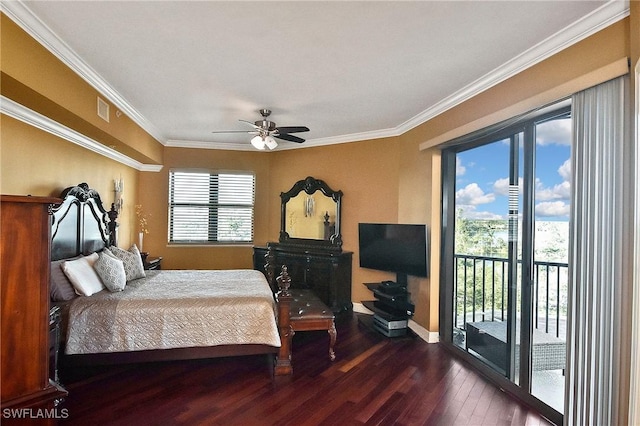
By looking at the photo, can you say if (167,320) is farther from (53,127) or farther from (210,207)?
(210,207)

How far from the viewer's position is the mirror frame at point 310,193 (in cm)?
529

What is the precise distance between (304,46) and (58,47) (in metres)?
1.78

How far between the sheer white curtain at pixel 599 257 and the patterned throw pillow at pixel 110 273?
3.72 metres

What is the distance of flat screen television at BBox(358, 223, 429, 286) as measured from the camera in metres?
4.02

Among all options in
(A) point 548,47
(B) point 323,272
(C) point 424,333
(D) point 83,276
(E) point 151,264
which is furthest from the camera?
(B) point 323,272

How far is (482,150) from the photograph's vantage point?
3434 millimetres

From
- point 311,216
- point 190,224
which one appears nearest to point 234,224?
point 190,224

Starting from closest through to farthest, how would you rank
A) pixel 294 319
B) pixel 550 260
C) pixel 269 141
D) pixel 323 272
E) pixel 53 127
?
1. pixel 550 260
2. pixel 53 127
3. pixel 294 319
4. pixel 269 141
5. pixel 323 272

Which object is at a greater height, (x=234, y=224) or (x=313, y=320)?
(x=234, y=224)

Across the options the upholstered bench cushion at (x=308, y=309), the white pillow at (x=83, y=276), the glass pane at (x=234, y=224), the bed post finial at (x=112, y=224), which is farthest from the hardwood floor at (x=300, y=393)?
the glass pane at (x=234, y=224)

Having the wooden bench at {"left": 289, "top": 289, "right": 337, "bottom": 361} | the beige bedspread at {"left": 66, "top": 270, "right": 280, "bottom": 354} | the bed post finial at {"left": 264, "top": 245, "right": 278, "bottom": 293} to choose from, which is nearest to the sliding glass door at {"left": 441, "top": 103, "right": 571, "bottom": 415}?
the wooden bench at {"left": 289, "top": 289, "right": 337, "bottom": 361}

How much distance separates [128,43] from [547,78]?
9.96ft

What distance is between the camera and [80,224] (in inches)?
144

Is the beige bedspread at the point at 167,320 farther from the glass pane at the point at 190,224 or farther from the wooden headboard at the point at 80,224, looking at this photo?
the glass pane at the point at 190,224
